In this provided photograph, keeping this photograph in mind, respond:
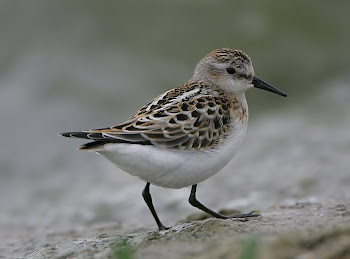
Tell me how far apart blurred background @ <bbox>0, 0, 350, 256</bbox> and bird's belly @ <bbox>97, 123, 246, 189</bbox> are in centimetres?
207

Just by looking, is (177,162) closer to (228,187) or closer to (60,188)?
(228,187)

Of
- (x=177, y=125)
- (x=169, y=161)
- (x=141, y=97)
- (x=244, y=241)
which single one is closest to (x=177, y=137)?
(x=177, y=125)

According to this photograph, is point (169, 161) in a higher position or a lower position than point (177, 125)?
lower

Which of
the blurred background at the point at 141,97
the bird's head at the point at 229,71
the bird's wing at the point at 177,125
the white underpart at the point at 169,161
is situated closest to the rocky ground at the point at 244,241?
the white underpart at the point at 169,161

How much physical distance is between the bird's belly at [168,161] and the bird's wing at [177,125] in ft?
0.21

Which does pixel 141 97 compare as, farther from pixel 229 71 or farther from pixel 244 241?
pixel 244 241

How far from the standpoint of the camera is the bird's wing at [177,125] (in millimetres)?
5289

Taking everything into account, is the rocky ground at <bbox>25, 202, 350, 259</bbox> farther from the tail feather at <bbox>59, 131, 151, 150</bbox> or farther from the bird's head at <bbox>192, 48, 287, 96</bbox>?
the bird's head at <bbox>192, 48, 287, 96</bbox>

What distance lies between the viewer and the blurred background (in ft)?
29.0

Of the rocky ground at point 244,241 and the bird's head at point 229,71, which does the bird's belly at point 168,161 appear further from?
the bird's head at point 229,71

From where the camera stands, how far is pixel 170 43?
15.0m

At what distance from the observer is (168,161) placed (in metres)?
5.33

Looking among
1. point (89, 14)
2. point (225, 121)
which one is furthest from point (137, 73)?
point (225, 121)

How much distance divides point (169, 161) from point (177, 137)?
234 millimetres
